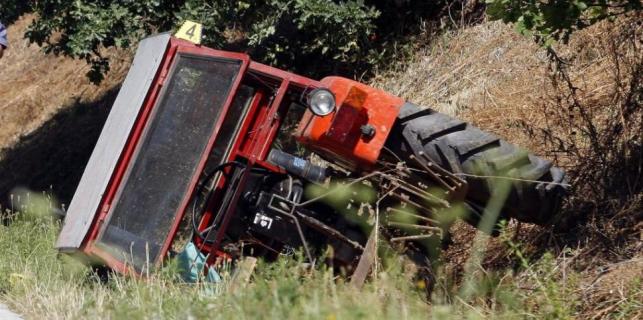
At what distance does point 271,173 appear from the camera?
7656 mm

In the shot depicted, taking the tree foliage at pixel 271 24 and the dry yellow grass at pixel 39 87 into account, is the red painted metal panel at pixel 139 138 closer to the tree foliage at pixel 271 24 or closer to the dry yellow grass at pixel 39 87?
the tree foliage at pixel 271 24

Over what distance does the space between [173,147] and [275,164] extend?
0.71m

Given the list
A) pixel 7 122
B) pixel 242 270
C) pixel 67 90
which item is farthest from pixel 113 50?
pixel 242 270

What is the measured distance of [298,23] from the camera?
12023mm

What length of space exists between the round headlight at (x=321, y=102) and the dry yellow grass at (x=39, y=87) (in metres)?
10.8

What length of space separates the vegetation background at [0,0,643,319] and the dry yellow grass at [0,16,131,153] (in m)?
0.86

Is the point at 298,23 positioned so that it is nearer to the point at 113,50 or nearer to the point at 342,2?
the point at 342,2

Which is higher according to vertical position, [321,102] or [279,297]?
[321,102]

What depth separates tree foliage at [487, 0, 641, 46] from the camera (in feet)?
22.9

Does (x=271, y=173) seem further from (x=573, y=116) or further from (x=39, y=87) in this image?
(x=39, y=87)

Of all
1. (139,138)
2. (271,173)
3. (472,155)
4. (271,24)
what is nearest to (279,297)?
(472,155)

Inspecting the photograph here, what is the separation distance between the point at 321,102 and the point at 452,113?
3986 millimetres

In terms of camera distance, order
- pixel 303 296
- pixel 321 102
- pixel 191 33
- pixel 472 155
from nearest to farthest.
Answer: pixel 303 296, pixel 321 102, pixel 472 155, pixel 191 33

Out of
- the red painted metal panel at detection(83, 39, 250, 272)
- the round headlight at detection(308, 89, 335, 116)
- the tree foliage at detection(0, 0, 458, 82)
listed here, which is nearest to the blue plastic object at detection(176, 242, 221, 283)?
the red painted metal panel at detection(83, 39, 250, 272)
